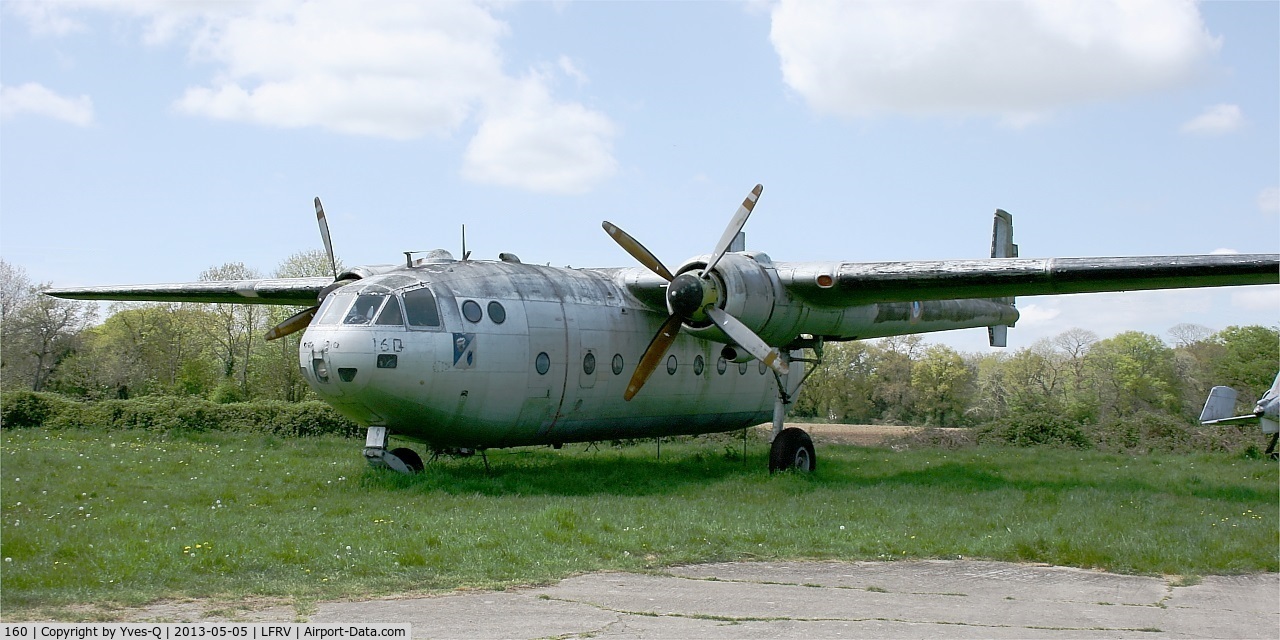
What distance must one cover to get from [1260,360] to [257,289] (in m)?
40.1

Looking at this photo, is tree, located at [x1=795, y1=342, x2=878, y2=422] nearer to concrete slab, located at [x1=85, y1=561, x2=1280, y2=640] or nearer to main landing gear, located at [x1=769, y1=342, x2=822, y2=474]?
main landing gear, located at [x1=769, y1=342, x2=822, y2=474]

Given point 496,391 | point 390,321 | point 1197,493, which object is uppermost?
point 390,321

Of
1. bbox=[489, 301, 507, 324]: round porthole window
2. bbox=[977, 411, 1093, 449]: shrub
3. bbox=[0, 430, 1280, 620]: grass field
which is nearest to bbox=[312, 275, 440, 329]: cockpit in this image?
bbox=[489, 301, 507, 324]: round porthole window

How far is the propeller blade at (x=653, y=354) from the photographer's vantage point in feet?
54.5

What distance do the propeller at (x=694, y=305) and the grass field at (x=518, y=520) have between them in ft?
6.19

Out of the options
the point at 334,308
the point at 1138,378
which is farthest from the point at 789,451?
the point at 1138,378

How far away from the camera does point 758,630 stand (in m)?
6.69

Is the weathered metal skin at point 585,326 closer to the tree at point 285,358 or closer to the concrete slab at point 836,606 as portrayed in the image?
the concrete slab at point 836,606

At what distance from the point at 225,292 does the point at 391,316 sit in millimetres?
9237

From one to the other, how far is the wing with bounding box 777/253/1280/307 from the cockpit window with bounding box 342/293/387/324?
6.57 m

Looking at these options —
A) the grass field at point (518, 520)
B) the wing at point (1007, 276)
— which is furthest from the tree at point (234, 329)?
the wing at point (1007, 276)

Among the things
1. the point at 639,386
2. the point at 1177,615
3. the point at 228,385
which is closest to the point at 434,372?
the point at 639,386

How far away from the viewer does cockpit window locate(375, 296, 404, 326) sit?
14.3 metres

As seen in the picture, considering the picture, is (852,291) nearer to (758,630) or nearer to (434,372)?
(434,372)
